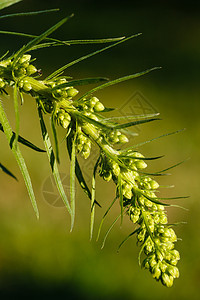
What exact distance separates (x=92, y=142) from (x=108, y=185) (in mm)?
2910

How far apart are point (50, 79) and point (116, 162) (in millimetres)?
185

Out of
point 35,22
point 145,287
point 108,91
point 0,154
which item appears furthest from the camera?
point 35,22

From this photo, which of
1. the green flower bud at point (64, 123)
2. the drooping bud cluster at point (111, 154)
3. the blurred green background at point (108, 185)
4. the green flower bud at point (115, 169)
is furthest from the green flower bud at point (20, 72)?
the blurred green background at point (108, 185)

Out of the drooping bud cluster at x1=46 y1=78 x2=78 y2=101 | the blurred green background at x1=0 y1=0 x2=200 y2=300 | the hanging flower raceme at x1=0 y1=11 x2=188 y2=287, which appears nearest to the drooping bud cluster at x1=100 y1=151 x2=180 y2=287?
the hanging flower raceme at x1=0 y1=11 x2=188 y2=287

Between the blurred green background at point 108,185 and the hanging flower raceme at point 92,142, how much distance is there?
0.97m

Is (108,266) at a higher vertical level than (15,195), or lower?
lower

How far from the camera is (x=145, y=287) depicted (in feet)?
9.29

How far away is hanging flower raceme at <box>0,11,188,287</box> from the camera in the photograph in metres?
0.71

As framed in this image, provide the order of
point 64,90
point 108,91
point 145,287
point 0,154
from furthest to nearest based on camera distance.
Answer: point 108,91, point 0,154, point 145,287, point 64,90

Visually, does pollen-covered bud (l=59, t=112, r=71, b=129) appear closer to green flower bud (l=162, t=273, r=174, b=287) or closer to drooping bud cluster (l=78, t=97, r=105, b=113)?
drooping bud cluster (l=78, t=97, r=105, b=113)

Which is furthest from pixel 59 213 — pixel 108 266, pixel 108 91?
pixel 108 91

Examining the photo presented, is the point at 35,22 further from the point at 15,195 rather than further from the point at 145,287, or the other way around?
the point at 145,287

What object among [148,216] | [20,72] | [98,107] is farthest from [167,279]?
[20,72]

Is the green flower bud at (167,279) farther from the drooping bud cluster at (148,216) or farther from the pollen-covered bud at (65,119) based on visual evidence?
the pollen-covered bud at (65,119)
